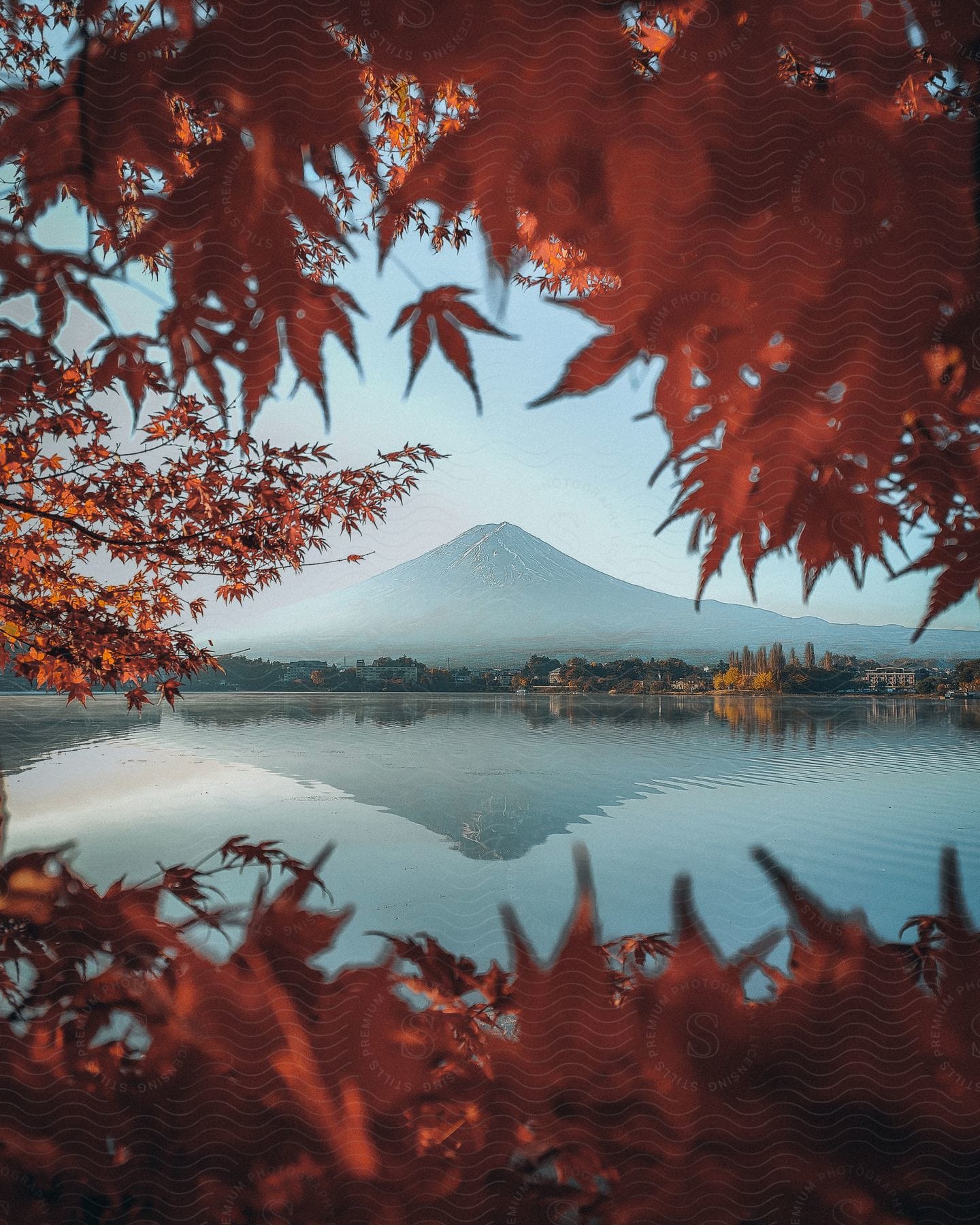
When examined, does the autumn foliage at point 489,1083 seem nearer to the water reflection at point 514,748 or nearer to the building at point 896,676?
the water reflection at point 514,748

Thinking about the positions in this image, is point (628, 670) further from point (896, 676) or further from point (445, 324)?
point (445, 324)

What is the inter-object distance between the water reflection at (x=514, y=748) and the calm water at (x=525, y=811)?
0.04 metres

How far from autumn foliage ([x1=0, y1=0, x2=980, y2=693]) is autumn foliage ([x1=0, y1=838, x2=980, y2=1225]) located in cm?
108

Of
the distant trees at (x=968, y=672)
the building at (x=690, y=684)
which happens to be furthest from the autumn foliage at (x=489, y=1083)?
the building at (x=690, y=684)

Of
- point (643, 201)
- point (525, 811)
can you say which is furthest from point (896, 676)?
point (643, 201)

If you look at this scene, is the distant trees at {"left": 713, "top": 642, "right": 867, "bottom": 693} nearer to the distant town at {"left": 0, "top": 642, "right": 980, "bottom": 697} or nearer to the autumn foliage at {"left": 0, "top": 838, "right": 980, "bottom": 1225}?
the distant town at {"left": 0, "top": 642, "right": 980, "bottom": 697}

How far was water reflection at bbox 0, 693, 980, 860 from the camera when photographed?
13.6 feet

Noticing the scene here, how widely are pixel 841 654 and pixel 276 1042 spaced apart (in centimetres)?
624

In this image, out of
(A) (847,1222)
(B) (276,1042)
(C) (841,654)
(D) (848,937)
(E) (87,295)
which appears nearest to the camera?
(A) (847,1222)

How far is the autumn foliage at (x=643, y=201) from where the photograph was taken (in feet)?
4.32

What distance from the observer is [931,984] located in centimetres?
164

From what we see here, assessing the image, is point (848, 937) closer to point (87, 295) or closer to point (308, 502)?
point (308, 502)

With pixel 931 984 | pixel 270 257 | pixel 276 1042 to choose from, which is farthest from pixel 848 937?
pixel 270 257

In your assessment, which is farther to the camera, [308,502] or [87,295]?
[308,502]
